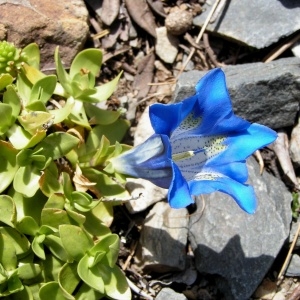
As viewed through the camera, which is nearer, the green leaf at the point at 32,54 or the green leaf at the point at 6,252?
the green leaf at the point at 6,252

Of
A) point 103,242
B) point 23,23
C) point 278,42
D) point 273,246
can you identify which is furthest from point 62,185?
point 278,42

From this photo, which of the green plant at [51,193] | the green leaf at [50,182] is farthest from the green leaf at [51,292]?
the green leaf at [50,182]

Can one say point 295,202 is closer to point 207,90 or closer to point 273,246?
point 273,246

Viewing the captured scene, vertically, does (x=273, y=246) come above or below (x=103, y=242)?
below

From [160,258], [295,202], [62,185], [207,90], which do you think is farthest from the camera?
[295,202]

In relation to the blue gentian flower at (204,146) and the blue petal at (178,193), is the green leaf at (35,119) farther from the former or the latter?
the blue petal at (178,193)

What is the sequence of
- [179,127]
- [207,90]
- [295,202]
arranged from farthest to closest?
[295,202], [179,127], [207,90]
